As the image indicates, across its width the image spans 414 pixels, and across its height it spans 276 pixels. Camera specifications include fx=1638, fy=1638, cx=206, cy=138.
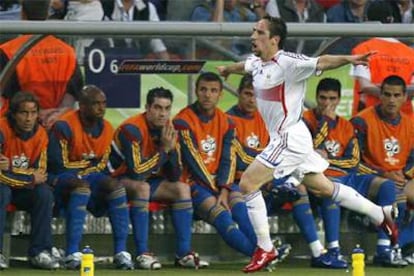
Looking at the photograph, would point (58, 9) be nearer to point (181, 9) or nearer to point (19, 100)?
point (181, 9)

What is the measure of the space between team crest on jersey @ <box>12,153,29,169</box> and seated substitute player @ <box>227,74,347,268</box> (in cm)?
167

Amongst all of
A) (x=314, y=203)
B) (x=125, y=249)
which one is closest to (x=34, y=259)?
(x=125, y=249)

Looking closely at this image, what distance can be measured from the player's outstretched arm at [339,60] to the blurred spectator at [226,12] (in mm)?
3500

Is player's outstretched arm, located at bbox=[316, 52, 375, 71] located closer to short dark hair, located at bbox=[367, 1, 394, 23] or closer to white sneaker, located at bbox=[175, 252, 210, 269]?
white sneaker, located at bbox=[175, 252, 210, 269]

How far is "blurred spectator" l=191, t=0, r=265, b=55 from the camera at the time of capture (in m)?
14.9

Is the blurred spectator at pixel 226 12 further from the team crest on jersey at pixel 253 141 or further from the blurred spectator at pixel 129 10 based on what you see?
the team crest on jersey at pixel 253 141

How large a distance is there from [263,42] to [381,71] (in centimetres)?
176

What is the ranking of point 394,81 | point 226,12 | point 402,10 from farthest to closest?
point 402,10
point 226,12
point 394,81

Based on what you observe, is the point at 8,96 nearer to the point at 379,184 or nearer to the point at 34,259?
the point at 34,259

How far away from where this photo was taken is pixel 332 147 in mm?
12969

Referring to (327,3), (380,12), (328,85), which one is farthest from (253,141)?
(327,3)

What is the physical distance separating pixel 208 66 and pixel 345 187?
1.50 m

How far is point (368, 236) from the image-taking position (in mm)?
13344

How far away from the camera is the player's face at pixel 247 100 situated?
1289 centimetres
